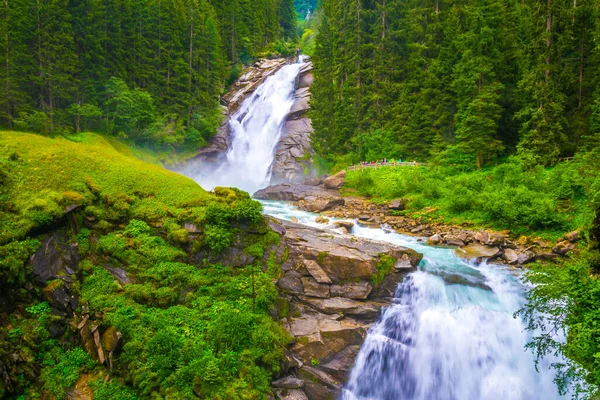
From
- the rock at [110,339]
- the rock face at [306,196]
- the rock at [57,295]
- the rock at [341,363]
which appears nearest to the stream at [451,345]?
the rock at [341,363]

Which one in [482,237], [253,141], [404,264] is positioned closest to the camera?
[404,264]

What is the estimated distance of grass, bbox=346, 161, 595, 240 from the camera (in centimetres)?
1551

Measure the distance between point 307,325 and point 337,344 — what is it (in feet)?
3.14

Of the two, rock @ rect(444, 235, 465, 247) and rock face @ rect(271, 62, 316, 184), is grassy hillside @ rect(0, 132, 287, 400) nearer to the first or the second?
rock @ rect(444, 235, 465, 247)

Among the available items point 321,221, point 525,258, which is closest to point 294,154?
point 321,221

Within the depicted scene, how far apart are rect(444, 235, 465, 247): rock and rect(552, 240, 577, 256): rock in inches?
134

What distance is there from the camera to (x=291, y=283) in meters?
10.6

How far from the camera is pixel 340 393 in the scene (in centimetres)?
875

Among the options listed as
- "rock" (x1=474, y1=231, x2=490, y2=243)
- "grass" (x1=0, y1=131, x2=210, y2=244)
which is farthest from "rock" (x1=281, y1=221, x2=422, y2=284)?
"rock" (x1=474, y1=231, x2=490, y2=243)

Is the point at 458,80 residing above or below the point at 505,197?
above

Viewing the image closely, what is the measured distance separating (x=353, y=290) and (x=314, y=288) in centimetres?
122

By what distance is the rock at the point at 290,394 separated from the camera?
7.87m

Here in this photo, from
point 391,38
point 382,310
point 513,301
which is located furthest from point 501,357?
point 391,38

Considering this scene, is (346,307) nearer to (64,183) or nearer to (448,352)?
(448,352)
